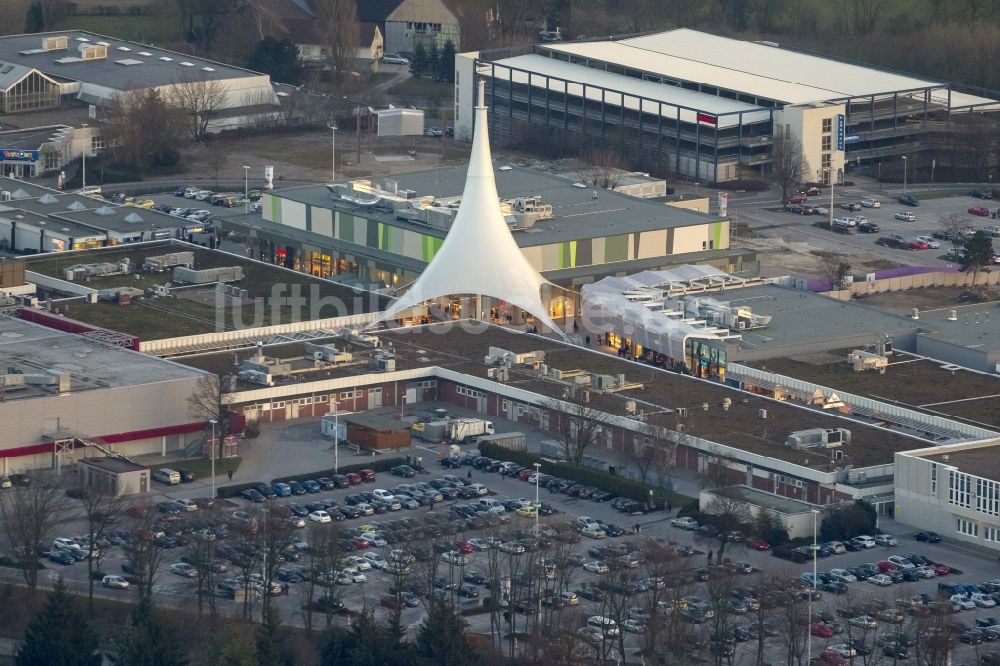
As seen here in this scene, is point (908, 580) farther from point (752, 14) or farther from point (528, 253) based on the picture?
point (752, 14)

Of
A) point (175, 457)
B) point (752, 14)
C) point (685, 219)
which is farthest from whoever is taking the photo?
point (752, 14)

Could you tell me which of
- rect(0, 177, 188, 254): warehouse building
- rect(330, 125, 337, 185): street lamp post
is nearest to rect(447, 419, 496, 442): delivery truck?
rect(0, 177, 188, 254): warehouse building

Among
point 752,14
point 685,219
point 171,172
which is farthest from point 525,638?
point 752,14

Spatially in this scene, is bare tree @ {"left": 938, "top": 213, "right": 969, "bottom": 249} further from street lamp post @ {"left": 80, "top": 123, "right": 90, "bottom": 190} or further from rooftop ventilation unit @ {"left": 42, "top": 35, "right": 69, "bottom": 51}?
rooftop ventilation unit @ {"left": 42, "top": 35, "right": 69, "bottom": 51}

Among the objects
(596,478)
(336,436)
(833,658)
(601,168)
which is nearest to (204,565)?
(336,436)

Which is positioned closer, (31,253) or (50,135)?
(31,253)

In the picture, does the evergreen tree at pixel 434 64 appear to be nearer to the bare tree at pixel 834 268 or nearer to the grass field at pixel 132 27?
the grass field at pixel 132 27
